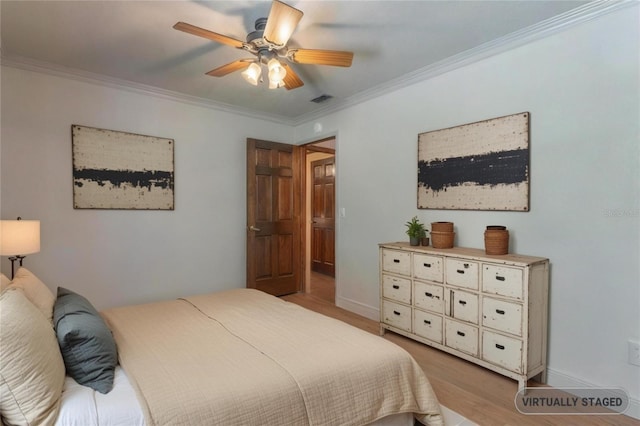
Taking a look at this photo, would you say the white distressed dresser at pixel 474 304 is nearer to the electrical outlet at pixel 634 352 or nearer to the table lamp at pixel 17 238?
the electrical outlet at pixel 634 352

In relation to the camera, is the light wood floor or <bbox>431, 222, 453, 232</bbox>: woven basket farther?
<bbox>431, 222, 453, 232</bbox>: woven basket

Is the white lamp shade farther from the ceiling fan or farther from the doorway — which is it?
the doorway

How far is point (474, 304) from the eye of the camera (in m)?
2.40

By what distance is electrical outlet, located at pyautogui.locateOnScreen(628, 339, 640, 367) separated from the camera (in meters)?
1.93

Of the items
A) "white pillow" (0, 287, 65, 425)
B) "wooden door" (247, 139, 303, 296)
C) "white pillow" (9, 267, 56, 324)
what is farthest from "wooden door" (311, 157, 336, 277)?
"white pillow" (0, 287, 65, 425)

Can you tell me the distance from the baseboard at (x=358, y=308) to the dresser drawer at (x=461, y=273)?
1.18 metres

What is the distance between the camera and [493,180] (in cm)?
258

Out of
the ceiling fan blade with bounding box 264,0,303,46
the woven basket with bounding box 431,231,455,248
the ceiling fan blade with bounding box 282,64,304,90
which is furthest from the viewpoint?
the woven basket with bounding box 431,231,455,248

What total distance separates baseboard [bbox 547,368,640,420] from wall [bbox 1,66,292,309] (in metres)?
3.19

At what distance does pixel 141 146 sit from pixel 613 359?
13.7ft

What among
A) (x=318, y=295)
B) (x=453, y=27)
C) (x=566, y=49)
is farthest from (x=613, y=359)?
(x=318, y=295)

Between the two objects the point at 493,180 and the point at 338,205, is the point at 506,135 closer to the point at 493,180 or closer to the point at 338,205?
the point at 493,180

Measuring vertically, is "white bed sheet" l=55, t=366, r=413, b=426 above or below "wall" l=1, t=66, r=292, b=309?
below

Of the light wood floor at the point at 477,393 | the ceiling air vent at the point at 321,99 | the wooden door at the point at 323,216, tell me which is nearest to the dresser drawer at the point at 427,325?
the light wood floor at the point at 477,393
